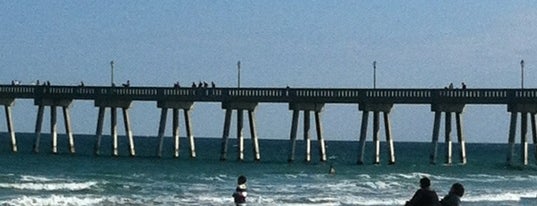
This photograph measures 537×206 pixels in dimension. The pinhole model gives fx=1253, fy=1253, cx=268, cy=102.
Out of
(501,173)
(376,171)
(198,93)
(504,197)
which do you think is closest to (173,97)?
(198,93)

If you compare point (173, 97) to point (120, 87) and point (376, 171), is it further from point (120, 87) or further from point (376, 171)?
point (376, 171)

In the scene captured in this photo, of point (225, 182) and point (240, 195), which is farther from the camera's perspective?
point (225, 182)

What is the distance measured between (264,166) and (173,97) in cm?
596

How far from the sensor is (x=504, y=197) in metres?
39.0

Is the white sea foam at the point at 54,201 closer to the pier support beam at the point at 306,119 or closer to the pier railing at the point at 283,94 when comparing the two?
the pier support beam at the point at 306,119

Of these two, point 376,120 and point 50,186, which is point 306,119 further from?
point 50,186

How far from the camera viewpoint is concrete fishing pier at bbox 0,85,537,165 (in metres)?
54.1

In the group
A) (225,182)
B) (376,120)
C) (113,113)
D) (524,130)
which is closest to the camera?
(225,182)

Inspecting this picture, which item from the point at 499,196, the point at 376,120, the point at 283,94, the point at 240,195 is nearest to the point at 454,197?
the point at 240,195

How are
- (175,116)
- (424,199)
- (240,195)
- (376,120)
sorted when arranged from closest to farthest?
(424,199)
(240,195)
(376,120)
(175,116)

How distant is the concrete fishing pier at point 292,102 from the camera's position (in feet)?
177

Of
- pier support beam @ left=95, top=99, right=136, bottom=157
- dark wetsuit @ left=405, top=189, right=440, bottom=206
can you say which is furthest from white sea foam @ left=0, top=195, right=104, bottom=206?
pier support beam @ left=95, top=99, right=136, bottom=157

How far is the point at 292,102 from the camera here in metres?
56.8

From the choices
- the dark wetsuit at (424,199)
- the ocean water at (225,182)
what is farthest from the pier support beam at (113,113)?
the dark wetsuit at (424,199)
